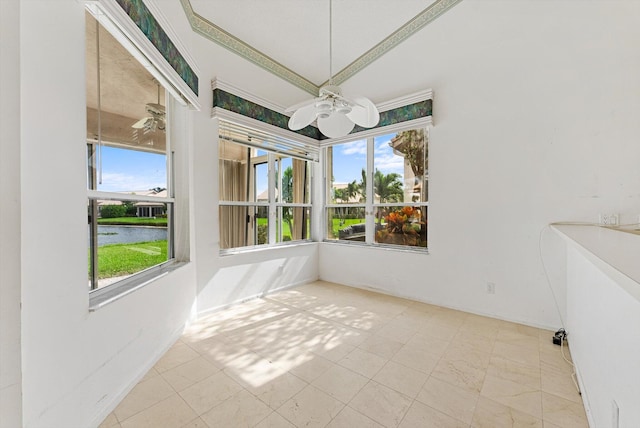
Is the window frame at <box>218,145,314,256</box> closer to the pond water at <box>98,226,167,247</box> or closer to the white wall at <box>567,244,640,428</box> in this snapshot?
the pond water at <box>98,226,167,247</box>

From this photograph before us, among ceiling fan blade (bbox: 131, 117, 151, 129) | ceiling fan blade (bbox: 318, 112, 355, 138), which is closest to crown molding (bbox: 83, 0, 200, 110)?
ceiling fan blade (bbox: 131, 117, 151, 129)

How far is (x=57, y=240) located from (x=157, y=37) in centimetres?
157

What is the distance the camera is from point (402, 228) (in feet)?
11.9

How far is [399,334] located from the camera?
2514 millimetres

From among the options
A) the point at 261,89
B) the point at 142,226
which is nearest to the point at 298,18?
the point at 261,89

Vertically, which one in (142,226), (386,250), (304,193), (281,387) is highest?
(304,193)

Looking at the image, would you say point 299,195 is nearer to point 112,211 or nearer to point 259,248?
point 259,248

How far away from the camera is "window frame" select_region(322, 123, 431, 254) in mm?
3379

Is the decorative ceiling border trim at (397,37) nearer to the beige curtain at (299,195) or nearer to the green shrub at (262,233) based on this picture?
the beige curtain at (299,195)

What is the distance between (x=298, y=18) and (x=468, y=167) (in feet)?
8.51

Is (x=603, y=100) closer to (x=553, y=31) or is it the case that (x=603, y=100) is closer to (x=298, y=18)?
(x=553, y=31)

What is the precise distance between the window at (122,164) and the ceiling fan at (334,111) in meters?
1.21

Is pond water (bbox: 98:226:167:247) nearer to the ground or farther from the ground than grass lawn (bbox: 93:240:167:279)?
farther from the ground

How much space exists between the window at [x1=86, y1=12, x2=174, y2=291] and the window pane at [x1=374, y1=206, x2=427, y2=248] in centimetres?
278
